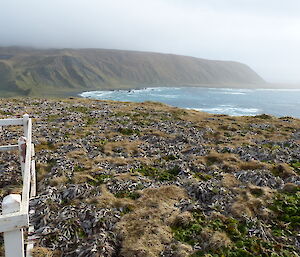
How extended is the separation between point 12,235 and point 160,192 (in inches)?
453

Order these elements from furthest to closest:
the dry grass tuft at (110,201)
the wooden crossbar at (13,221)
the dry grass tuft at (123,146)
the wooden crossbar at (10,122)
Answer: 1. the dry grass tuft at (123,146)
2. the dry grass tuft at (110,201)
3. the wooden crossbar at (10,122)
4. the wooden crossbar at (13,221)

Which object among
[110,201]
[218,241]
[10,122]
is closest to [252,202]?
[218,241]

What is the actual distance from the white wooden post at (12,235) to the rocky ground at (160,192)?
6378 millimetres

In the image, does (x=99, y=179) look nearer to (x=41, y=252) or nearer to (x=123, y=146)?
(x=41, y=252)

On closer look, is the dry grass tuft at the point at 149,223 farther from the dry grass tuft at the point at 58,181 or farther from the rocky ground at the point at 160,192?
the dry grass tuft at the point at 58,181

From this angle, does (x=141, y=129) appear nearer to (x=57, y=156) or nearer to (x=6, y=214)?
(x=57, y=156)

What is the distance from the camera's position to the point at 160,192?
50.6 ft

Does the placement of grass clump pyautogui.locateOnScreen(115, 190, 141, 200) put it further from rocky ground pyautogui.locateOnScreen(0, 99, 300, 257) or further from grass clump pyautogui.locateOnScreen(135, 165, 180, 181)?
grass clump pyautogui.locateOnScreen(135, 165, 180, 181)

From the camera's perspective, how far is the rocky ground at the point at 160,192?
11.2 meters

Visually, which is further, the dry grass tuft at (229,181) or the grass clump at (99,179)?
the dry grass tuft at (229,181)

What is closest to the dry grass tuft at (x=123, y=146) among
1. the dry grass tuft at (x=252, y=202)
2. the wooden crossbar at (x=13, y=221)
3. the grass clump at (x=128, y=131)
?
the grass clump at (x=128, y=131)

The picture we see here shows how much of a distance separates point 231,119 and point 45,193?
33741mm

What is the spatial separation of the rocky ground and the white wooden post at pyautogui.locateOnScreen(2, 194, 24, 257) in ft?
20.9

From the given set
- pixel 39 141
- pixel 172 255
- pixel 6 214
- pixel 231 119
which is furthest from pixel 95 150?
pixel 231 119
